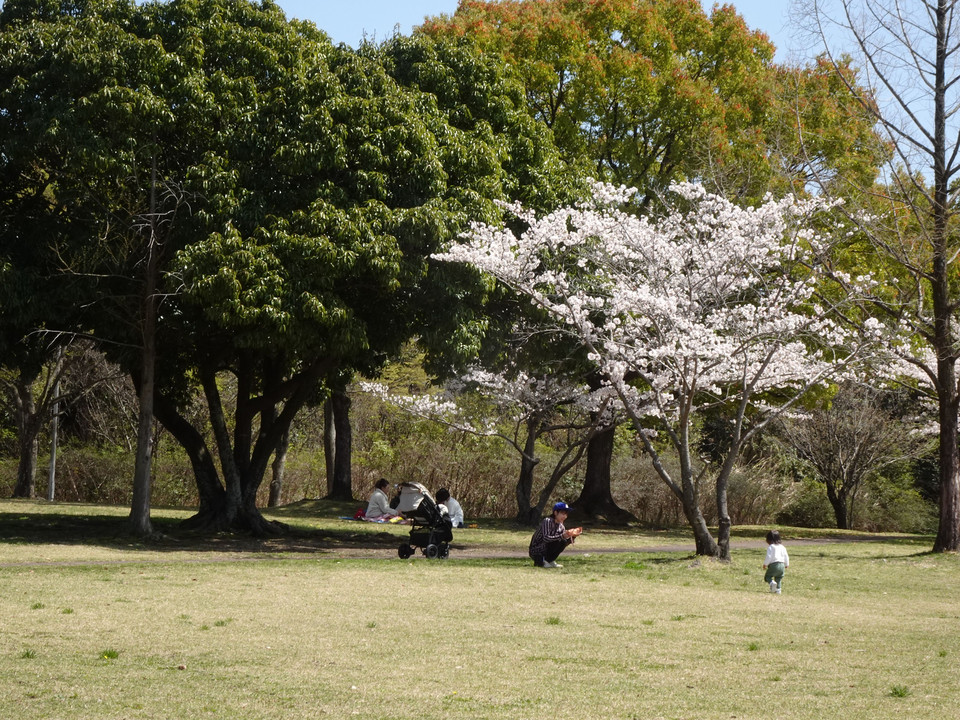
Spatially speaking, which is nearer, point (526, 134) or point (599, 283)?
point (599, 283)

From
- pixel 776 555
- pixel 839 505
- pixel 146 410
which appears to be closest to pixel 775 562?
pixel 776 555

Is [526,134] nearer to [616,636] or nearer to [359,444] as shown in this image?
[616,636]

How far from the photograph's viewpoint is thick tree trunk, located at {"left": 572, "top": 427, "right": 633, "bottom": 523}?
29281mm

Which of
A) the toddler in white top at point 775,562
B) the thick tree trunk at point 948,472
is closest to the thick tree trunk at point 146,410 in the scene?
the toddler in white top at point 775,562

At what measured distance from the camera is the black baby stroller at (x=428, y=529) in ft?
52.6

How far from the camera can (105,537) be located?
744 inches

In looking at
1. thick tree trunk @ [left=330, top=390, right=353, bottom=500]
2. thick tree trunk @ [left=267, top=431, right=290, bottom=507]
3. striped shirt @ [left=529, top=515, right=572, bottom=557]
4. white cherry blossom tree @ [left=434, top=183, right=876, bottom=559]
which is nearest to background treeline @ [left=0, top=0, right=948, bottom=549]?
white cherry blossom tree @ [left=434, top=183, right=876, bottom=559]

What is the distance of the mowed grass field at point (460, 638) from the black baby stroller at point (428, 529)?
0.34 m

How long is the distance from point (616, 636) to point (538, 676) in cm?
205

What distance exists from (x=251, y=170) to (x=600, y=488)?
15143mm

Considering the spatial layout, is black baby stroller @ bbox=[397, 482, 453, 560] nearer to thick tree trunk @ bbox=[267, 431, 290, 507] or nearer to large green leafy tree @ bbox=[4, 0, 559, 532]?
large green leafy tree @ bbox=[4, 0, 559, 532]

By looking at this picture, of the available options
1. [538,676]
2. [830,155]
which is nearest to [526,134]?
[830,155]

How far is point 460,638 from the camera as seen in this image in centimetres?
870

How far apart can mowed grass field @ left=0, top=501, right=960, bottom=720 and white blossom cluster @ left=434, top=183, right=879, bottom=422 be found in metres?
3.24
